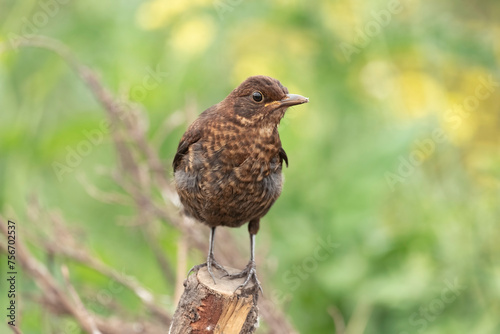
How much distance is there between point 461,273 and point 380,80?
1.91 m

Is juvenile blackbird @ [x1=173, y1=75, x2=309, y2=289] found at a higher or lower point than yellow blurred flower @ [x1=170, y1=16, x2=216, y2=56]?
lower

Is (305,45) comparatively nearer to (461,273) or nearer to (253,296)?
(461,273)

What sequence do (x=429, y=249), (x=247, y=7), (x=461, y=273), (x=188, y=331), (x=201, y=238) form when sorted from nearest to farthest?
1. (x=188, y=331)
2. (x=201, y=238)
3. (x=461, y=273)
4. (x=429, y=249)
5. (x=247, y=7)

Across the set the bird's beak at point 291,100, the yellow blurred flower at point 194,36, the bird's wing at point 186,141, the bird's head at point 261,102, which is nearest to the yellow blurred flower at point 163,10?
the yellow blurred flower at point 194,36

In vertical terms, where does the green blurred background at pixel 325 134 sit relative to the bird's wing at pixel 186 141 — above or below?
above

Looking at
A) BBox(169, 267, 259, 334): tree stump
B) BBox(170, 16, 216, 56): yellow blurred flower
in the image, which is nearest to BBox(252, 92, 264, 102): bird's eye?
BBox(169, 267, 259, 334): tree stump

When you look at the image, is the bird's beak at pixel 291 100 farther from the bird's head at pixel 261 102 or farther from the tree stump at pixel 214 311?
the tree stump at pixel 214 311

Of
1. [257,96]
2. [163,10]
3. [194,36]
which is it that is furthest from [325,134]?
[257,96]

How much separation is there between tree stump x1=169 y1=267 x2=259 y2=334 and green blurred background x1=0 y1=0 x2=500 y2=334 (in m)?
1.67

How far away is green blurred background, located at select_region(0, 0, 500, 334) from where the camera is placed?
5.41 meters

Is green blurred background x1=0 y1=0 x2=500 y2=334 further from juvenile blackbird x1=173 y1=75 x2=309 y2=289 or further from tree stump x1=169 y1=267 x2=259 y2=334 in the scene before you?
tree stump x1=169 y1=267 x2=259 y2=334

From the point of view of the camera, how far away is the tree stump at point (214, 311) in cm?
305

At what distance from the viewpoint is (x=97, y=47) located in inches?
260

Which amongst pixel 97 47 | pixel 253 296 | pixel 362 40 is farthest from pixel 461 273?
pixel 97 47
